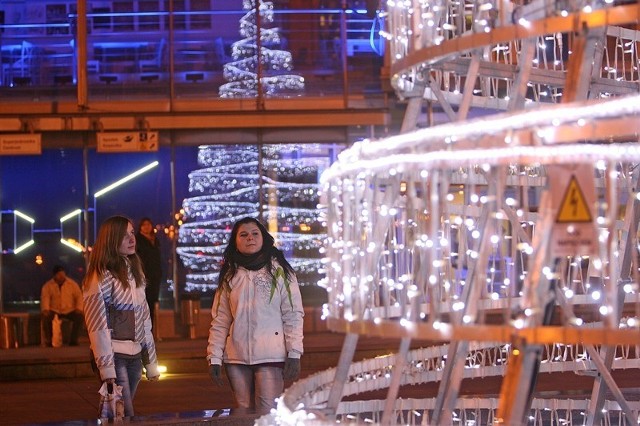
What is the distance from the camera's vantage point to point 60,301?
77.3ft

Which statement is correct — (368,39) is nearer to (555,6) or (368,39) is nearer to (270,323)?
(270,323)

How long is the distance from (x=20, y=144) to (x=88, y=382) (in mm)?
7553

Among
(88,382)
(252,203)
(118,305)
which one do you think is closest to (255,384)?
(118,305)

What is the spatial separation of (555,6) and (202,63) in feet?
70.5

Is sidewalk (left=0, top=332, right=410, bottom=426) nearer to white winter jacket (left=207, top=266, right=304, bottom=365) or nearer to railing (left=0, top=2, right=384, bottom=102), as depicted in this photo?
white winter jacket (left=207, top=266, right=304, bottom=365)

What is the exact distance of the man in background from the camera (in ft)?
77.2

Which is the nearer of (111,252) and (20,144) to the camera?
(111,252)

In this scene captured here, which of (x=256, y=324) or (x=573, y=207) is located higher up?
(x=573, y=207)

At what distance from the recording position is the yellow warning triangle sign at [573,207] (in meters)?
4.45

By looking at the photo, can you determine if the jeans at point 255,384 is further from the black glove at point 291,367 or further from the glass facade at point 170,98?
the glass facade at point 170,98

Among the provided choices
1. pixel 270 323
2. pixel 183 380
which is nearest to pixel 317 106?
pixel 183 380

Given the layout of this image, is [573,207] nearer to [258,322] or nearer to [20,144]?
[258,322]

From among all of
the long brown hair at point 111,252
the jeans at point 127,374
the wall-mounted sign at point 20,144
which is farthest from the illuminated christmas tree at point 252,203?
the long brown hair at point 111,252

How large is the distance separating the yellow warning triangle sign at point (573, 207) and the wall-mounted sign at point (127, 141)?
68.4ft
